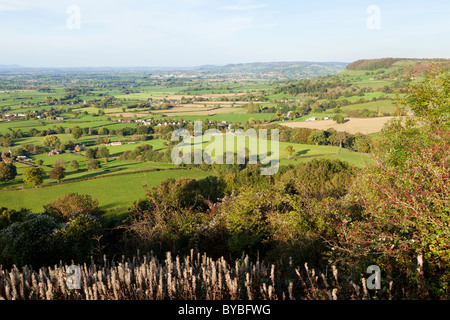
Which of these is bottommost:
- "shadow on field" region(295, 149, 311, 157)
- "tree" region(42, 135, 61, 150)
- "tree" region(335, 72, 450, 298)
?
"shadow on field" region(295, 149, 311, 157)

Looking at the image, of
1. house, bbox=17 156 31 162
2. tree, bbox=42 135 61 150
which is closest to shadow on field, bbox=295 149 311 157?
house, bbox=17 156 31 162

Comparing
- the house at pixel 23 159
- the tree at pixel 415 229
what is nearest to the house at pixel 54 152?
the house at pixel 23 159

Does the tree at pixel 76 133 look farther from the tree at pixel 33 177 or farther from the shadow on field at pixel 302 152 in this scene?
the shadow on field at pixel 302 152

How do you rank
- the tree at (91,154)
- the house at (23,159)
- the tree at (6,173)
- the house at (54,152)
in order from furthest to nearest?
the house at (54,152) → the tree at (91,154) → the house at (23,159) → the tree at (6,173)

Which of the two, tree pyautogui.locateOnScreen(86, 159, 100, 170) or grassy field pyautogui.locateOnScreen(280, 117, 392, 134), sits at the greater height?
grassy field pyautogui.locateOnScreen(280, 117, 392, 134)

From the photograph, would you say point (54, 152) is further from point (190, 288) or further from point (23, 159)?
point (190, 288)

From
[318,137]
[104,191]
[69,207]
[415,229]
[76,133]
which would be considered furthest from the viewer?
[76,133]

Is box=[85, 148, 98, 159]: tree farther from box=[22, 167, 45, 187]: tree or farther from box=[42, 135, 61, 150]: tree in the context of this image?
box=[22, 167, 45, 187]: tree

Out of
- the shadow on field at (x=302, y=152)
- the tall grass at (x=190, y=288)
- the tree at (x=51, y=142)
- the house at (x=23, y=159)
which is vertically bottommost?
the house at (x=23, y=159)

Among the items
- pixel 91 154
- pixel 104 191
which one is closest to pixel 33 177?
pixel 104 191

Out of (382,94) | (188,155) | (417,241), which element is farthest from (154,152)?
(382,94)
